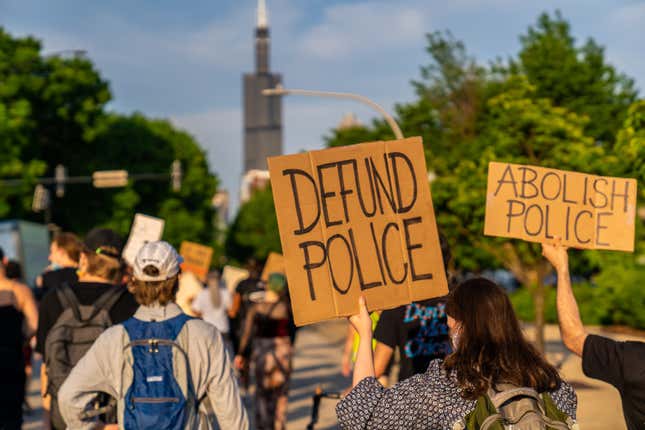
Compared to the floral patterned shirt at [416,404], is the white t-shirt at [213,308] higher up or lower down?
higher up

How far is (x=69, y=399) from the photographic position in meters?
4.14

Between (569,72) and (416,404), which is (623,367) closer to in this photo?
(416,404)

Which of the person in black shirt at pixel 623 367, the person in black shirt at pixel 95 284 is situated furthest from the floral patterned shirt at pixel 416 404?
the person in black shirt at pixel 95 284

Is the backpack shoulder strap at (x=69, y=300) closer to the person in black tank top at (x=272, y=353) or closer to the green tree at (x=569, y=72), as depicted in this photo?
the person in black tank top at (x=272, y=353)

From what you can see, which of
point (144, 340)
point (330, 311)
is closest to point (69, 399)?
point (144, 340)

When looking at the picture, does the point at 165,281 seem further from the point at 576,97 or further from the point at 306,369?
the point at 576,97

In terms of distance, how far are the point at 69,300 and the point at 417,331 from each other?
74.0 inches

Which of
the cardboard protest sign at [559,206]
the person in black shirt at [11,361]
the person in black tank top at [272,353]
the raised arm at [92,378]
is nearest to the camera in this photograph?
the raised arm at [92,378]

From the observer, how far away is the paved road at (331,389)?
36.8ft

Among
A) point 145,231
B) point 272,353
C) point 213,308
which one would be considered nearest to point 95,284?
point 272,353

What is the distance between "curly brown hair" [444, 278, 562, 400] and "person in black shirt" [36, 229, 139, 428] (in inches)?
98.1

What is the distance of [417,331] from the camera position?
535 centimetres

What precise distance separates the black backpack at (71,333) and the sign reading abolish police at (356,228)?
1.61 meters

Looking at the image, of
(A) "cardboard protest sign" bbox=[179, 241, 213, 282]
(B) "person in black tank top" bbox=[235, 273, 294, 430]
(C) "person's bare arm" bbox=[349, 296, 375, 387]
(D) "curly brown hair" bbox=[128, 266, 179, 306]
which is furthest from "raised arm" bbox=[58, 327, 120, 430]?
(A) "cardboard protest sign" bbox=[179, 241, 213, 282]
